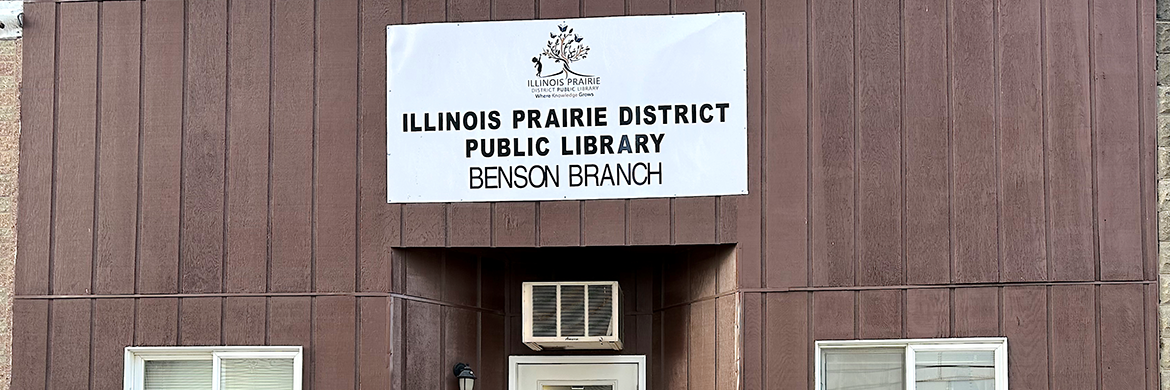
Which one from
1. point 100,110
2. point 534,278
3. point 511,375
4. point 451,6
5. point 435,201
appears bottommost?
point 511,375

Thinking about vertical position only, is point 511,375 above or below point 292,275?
below

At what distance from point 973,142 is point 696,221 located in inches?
60.5

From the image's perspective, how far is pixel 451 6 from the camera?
22.3ft

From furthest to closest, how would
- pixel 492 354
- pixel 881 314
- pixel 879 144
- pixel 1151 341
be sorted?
1. pixel 492 354
2. pixel 879 144
3. pixel 881 314
4. pixel 1151 341

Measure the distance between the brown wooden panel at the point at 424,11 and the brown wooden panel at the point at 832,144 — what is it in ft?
6.77

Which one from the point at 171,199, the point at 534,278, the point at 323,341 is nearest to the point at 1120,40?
the point at 534,278

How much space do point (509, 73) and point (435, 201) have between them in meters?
0.82

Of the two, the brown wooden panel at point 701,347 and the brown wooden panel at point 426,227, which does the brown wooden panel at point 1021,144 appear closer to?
the brown wooden panel at point 701,347

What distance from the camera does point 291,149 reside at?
6750 millimetres

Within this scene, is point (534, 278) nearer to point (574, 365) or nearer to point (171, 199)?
point (574, 365)

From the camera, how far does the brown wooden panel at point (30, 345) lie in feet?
22.1

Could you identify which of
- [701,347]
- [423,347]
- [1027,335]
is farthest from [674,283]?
[1027,335]

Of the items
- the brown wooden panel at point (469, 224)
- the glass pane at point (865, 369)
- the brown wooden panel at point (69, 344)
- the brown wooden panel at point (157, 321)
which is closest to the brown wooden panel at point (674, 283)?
the glass pane at point (865, 369)

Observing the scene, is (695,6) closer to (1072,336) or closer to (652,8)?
(652,8)
